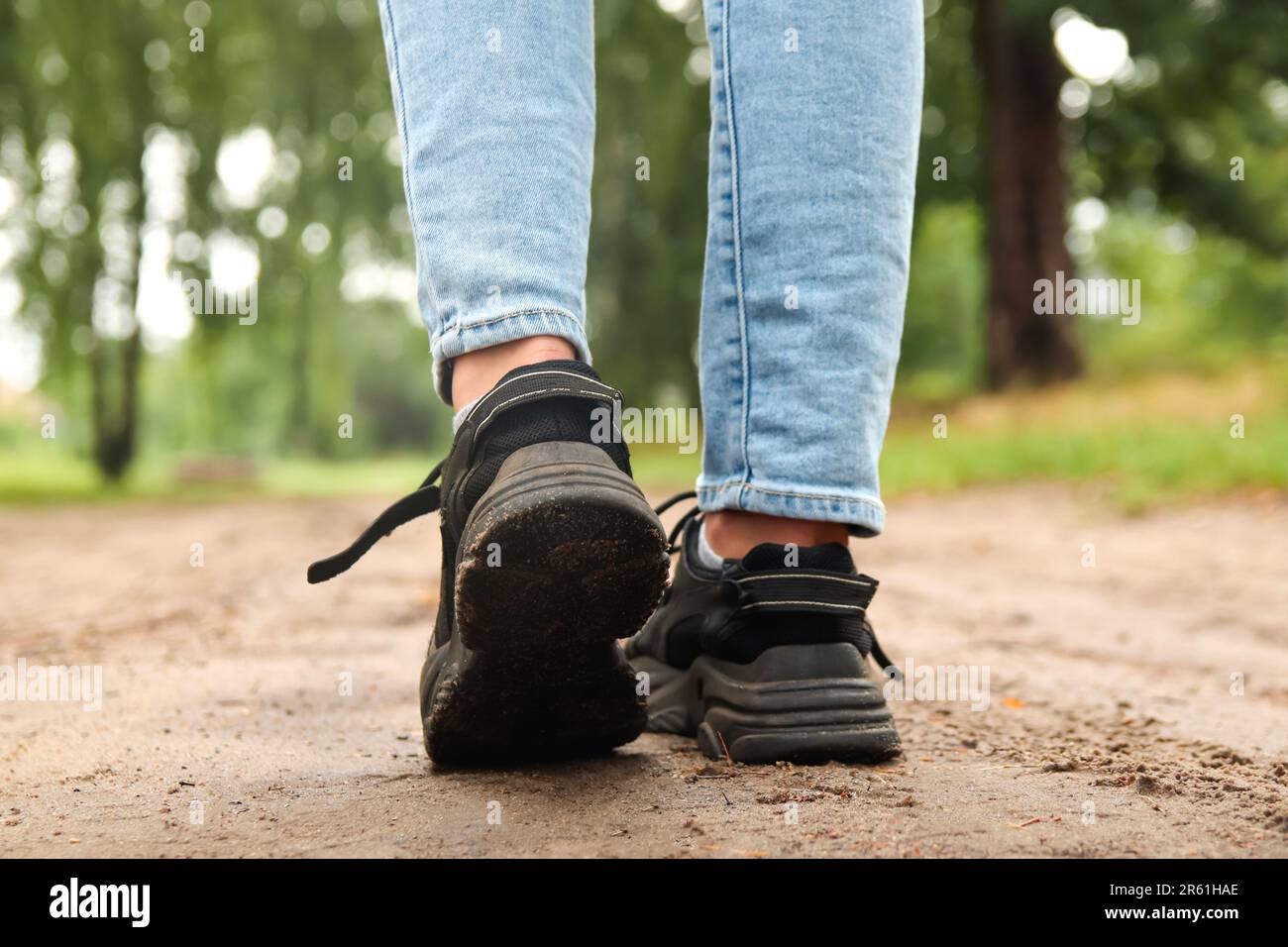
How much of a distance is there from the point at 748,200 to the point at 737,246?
0.15 ft

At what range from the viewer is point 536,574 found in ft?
3.14

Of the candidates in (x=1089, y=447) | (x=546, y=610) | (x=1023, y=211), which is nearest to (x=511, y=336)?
(x=546, y=610)

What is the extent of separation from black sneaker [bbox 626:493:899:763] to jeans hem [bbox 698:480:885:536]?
0.04 metres

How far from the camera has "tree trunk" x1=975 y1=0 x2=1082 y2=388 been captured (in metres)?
8.33

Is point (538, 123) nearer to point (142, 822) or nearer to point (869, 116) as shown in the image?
point (869, 116)

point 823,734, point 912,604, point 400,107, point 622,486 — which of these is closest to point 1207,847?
point 823,734

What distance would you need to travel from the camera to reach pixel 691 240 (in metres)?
11.4

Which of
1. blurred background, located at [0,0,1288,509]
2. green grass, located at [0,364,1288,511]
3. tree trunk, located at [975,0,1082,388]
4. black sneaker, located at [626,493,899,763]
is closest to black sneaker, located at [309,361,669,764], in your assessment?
black sneaker, located at [626,493,899,763]

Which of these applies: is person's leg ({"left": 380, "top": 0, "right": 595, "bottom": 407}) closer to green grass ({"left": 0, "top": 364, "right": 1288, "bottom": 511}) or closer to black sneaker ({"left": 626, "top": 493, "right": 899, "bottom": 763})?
black sneaker ({"left": 626, "top": 493, "right": 899, "bottom": 763})

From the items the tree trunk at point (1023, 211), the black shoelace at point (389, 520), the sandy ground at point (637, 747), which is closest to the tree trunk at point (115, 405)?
the tree trunk at point (1023, 211)

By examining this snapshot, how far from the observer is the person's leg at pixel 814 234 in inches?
43.3

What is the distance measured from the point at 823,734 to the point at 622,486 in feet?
1.14

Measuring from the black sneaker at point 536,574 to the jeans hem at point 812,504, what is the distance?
139mm

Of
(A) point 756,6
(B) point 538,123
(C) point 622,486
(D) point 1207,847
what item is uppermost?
(A) point 756,6
